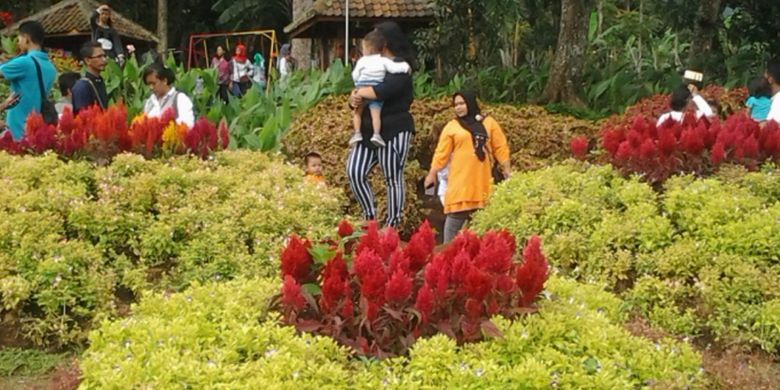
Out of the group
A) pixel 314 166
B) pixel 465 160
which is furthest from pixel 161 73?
pixel 465 160

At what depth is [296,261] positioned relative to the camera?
3377 mm

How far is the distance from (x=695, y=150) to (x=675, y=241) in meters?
0.89

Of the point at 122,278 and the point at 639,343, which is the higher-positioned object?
the point at 639,343

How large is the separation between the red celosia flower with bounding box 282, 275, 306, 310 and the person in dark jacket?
836 cm

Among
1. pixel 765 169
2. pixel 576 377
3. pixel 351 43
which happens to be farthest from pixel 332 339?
pixel 351 43

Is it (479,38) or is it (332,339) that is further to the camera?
(479,38)

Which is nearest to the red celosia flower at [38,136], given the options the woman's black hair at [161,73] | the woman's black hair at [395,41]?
the woman's black hair at [161,73]

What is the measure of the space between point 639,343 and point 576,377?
398 millimetres

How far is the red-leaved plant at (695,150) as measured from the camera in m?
5.57

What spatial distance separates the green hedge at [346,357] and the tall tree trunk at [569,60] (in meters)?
11.2

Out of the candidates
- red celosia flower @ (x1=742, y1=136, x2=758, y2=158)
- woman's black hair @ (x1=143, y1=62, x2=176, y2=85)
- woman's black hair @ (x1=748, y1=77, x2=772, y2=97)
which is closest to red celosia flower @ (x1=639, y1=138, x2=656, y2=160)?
red celosia flower @ (x1=742, y1=136, x2=758, y2=158)

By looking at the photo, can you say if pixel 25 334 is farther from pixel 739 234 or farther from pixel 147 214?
pixel 739 234

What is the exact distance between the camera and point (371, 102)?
668 cm

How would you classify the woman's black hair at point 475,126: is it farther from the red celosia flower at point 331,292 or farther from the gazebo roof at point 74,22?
the gazebo roof at point 74,22
